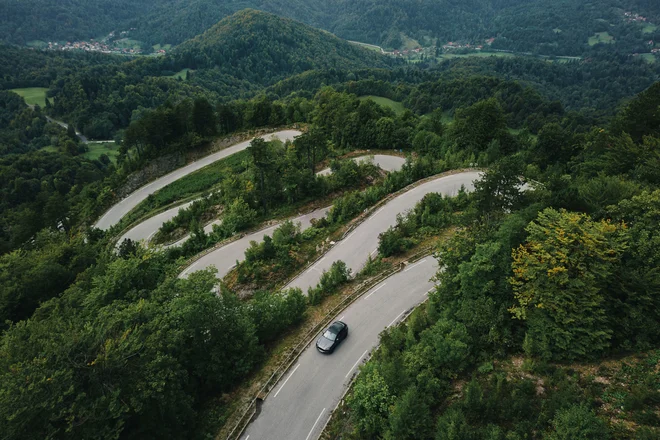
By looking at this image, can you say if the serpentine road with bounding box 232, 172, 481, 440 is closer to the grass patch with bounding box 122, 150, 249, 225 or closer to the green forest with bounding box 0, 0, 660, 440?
the green forest with bounding box 0, 0, 660, 440

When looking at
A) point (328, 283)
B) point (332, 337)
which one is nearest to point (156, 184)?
point (328, 283)

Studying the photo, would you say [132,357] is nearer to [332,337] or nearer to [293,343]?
[293,343]

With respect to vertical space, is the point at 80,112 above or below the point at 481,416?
below

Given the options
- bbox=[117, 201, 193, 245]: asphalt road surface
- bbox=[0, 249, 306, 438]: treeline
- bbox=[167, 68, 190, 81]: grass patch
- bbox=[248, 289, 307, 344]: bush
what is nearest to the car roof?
bbox=[248, 289, 307, 344]: bush

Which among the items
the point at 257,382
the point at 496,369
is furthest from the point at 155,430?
the point at 496,369

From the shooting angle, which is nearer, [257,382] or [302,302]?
[257,382]

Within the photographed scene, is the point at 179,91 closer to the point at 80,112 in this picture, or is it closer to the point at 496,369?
the point at 80,112
